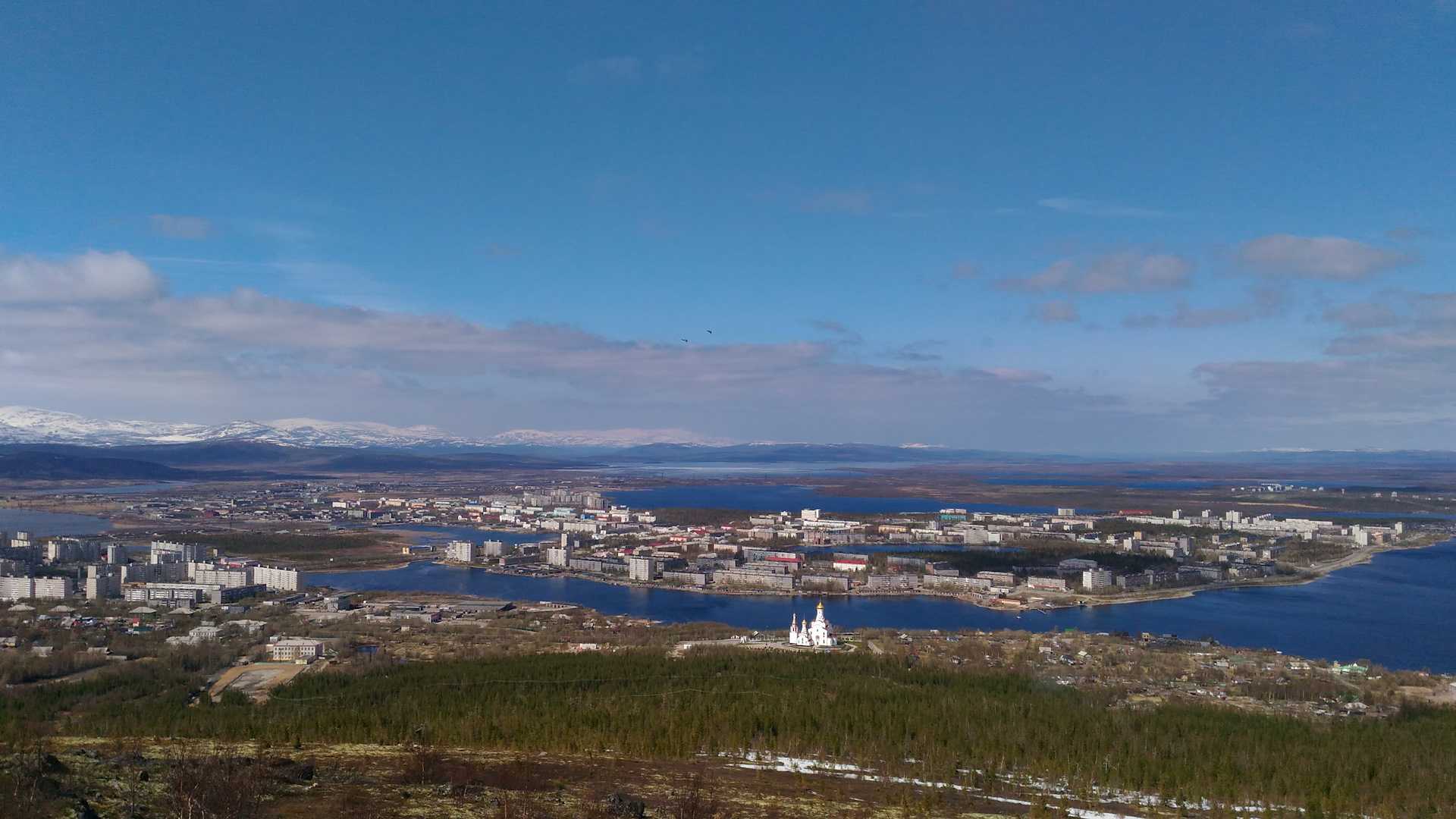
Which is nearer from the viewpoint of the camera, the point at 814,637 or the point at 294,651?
the point at 294,651

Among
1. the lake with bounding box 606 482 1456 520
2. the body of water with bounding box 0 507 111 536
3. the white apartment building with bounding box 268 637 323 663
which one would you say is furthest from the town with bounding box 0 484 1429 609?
the white apartment building with bounding box 268 637 323 663

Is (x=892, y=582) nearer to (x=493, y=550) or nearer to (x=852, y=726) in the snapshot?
(x=493, y=550)

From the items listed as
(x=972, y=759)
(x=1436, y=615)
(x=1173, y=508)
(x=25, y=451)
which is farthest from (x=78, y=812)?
(x=25, y=451)

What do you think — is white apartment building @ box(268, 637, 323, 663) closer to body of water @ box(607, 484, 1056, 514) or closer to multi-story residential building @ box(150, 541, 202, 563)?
multi-story residential building @ box(150, 541, 202, 563)

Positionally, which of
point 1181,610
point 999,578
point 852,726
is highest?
point 852,726

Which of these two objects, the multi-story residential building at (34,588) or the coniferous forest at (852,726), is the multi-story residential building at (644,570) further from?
the coniferous forest at (852,726)

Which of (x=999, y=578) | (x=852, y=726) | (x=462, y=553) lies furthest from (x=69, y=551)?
(x=852, y=726)

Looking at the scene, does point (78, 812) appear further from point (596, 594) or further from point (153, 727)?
point (596, 594)
